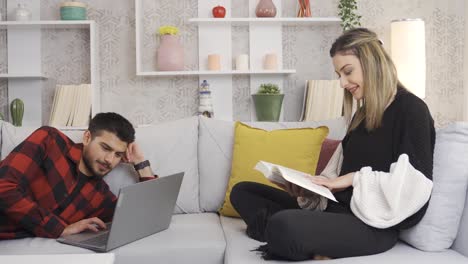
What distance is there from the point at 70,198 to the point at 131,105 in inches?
64.7

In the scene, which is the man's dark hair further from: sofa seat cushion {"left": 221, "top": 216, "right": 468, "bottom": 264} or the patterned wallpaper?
the patterned wallpaper

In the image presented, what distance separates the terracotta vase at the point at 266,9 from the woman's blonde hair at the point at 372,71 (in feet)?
5.73

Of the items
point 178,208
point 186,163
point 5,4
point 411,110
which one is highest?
point 5,4

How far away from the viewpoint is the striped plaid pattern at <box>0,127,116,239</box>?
2.03 m

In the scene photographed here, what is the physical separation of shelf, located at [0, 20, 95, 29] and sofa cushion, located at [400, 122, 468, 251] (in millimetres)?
2437

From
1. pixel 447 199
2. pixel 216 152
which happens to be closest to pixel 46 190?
pixel 216 152

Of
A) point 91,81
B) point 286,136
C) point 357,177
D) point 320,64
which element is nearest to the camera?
point 357,177

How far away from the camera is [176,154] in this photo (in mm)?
2588

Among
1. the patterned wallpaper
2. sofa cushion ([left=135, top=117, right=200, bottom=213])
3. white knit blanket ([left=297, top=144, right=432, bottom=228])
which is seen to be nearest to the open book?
white knit blanket ([left=297, top=144, right=432, bottom=228])

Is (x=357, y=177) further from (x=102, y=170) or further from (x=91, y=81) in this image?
(x=91, y=81)

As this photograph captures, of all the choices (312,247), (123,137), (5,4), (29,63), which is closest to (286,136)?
(123,137)

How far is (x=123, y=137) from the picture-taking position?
225 centimetres

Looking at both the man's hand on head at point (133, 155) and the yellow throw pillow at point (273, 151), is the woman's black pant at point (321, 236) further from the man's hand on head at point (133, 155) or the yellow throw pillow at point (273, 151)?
the man's hand on head at point (133, 155)

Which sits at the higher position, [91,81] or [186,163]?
[91,81]
